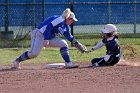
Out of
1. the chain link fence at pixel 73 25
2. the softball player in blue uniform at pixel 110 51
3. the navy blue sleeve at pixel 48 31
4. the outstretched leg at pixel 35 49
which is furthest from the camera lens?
the chain link fence at pixel 73 25

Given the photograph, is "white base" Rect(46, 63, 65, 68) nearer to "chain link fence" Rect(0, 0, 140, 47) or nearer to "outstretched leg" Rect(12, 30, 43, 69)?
"outstretched leg" Rect(12, 30, 43, 69)

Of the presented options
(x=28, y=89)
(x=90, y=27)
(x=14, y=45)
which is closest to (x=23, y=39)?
(x=14, y=45)

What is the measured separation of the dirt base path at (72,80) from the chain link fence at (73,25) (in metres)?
7.31

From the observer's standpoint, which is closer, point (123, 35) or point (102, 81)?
point (102, 81)

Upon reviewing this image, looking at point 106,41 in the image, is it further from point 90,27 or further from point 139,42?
point 90,27

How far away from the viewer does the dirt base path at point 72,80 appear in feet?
27.6

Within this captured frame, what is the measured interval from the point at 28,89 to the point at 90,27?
17.5 m

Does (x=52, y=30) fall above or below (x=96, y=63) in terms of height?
above

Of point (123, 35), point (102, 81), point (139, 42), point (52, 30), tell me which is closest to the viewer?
point (102, 81)

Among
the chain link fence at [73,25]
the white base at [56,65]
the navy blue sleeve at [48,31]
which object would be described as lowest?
the chain link fence at [73,25]

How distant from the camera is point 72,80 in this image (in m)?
9.41

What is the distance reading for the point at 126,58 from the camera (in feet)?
43.1

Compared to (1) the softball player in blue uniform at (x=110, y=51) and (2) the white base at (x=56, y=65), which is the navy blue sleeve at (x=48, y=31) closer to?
(2) the white base at (x=56, y=65)

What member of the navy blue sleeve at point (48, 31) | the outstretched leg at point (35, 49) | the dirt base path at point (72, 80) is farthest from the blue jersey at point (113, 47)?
the outstretched leg at point (35, 49)
